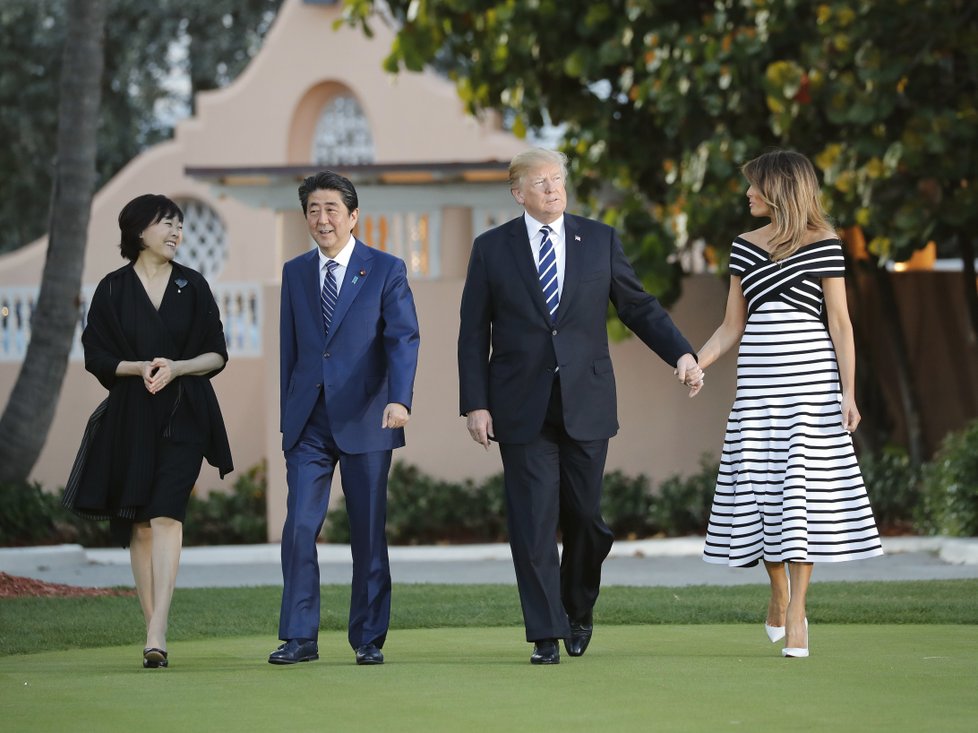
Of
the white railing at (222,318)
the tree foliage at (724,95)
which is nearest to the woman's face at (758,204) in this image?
the tree foliage at (724,95)

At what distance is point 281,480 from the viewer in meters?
17.1

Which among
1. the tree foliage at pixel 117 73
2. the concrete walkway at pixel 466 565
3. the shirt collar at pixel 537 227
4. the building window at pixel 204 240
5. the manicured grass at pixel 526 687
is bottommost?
the manicured grass at pixel 526 687

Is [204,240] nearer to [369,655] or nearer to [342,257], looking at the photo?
[342,257]

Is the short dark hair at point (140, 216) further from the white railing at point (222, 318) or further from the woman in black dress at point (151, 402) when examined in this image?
the white railing at point (222, 318)

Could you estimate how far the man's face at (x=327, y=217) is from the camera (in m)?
7.86

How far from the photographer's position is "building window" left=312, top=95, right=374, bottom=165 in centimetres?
2458

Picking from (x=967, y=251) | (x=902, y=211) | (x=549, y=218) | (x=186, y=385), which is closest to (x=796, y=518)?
(x=549, y=218)

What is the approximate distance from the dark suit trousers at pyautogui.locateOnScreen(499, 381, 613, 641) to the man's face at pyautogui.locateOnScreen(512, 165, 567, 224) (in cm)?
77

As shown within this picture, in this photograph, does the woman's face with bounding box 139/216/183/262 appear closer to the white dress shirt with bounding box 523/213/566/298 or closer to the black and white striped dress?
the white dress shirt with bounding box 523/213/566/298

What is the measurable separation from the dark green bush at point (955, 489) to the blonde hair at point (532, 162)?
738 centimetres

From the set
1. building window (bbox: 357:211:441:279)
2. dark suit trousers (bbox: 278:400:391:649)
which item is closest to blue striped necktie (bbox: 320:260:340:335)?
dark suit trousers (bbox: 278:400:391:649)

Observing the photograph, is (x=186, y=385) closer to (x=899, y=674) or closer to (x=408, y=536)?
(x=899, y=674)

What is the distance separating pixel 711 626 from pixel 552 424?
1.92m

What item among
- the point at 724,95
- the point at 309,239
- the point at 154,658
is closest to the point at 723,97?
the point at 724,95
